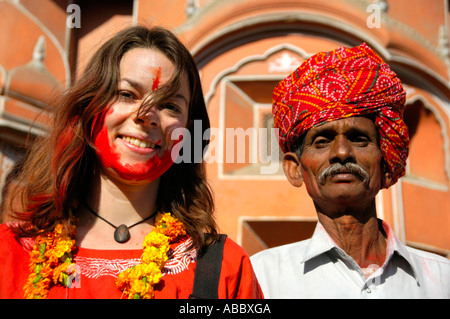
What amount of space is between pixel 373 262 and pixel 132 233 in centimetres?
120

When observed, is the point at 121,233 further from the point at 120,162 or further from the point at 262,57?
the point at 262,57

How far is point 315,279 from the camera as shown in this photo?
2.53 meters

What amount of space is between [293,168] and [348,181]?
0.37 m

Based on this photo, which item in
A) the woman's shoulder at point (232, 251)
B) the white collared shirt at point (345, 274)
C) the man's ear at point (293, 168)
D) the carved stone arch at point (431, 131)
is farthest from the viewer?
the carved stone arch at point (431, 131)

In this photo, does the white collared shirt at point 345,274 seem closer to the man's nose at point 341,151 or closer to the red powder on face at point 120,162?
the man's nose at point 341,151

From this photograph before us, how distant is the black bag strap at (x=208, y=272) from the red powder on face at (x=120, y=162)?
13.8 inches

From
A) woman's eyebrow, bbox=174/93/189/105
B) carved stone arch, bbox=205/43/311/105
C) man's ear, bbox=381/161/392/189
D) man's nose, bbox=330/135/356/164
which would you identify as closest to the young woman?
woman's eyebrow, bbox=174/93/189/105

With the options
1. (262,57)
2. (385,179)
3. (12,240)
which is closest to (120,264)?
(12,240)

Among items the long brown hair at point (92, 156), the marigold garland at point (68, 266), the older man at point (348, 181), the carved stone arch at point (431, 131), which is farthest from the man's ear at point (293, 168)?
the carved stone arch at point (431, 131)

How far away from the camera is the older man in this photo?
2.51 m

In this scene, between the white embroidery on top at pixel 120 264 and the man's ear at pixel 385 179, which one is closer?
the white embroidery on top at pixel 120 264

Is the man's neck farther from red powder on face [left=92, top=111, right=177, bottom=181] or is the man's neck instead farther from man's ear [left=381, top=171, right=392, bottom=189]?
red powder on face [left=92, top=111, right=177, bottom=181]

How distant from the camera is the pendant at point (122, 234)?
2.00 m
